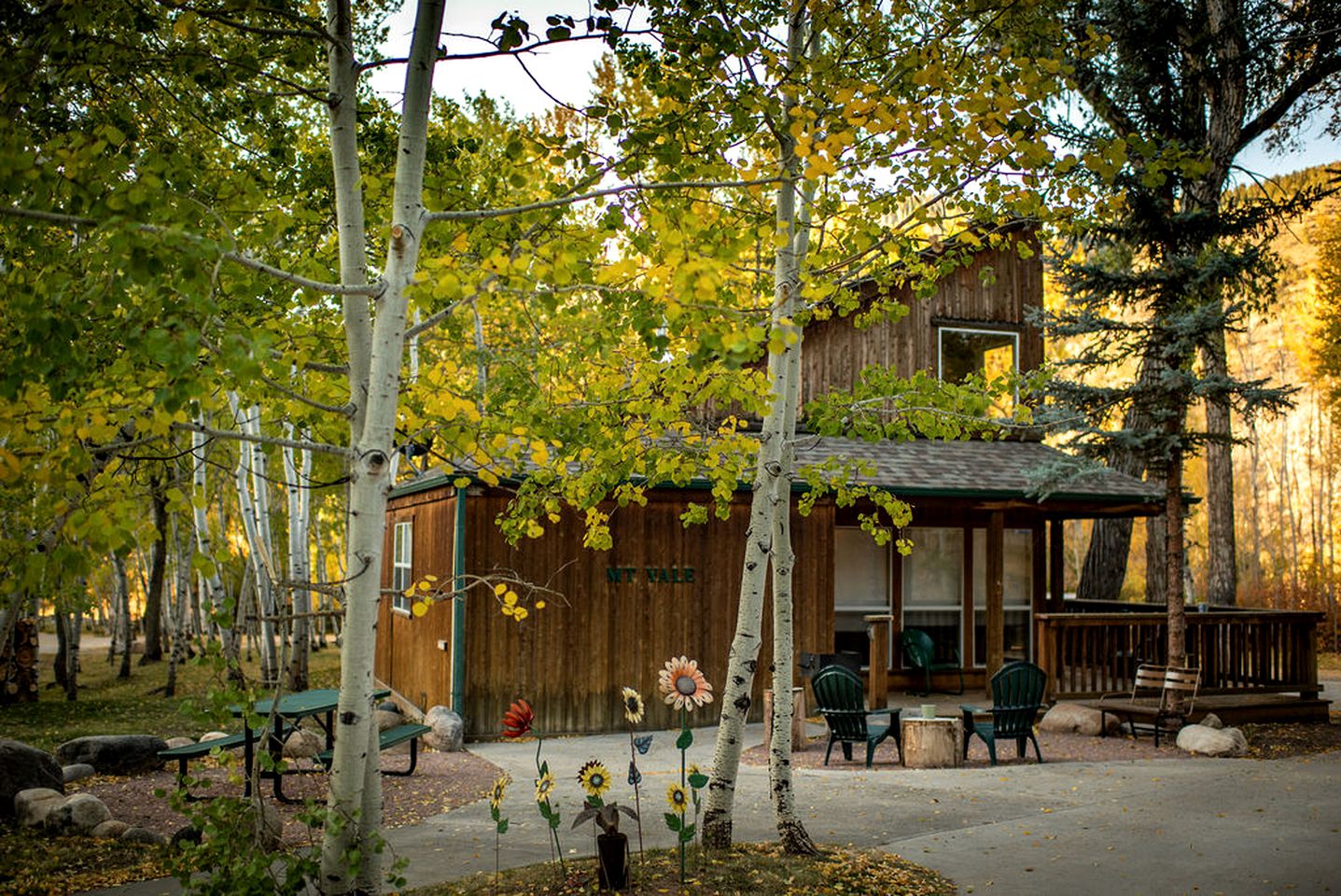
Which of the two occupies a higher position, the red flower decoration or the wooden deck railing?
the red flower decoration

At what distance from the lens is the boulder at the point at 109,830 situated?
700 cm

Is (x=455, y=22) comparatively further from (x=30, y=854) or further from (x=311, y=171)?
(x=30, y=854)

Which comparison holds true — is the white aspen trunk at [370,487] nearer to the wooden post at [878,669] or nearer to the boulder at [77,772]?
the boulder at [77,772]

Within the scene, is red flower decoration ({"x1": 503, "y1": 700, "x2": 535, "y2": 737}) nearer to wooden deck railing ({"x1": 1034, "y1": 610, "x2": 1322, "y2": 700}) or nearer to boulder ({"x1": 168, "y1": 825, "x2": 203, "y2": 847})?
boulder ({"x1": 168, "y1": 825, "x2": 203, "y2": 847})

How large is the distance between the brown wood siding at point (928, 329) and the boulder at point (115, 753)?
9701mm

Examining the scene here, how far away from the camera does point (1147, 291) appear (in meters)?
12.3

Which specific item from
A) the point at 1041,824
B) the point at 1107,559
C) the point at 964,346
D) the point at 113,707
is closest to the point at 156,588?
the point at 113,707

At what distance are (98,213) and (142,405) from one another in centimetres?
70

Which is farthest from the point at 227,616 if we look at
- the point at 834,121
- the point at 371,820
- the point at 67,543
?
the point at 834,121

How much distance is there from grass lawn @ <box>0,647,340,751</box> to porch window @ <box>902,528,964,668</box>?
29.3ft

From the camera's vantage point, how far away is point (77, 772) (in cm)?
916

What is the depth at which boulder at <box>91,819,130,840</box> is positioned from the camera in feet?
23.0

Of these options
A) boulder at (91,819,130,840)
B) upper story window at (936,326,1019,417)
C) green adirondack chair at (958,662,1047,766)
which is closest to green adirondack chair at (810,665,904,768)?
green adirondack chair at (958,662,1047,766)

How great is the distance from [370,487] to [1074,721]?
9854mm
